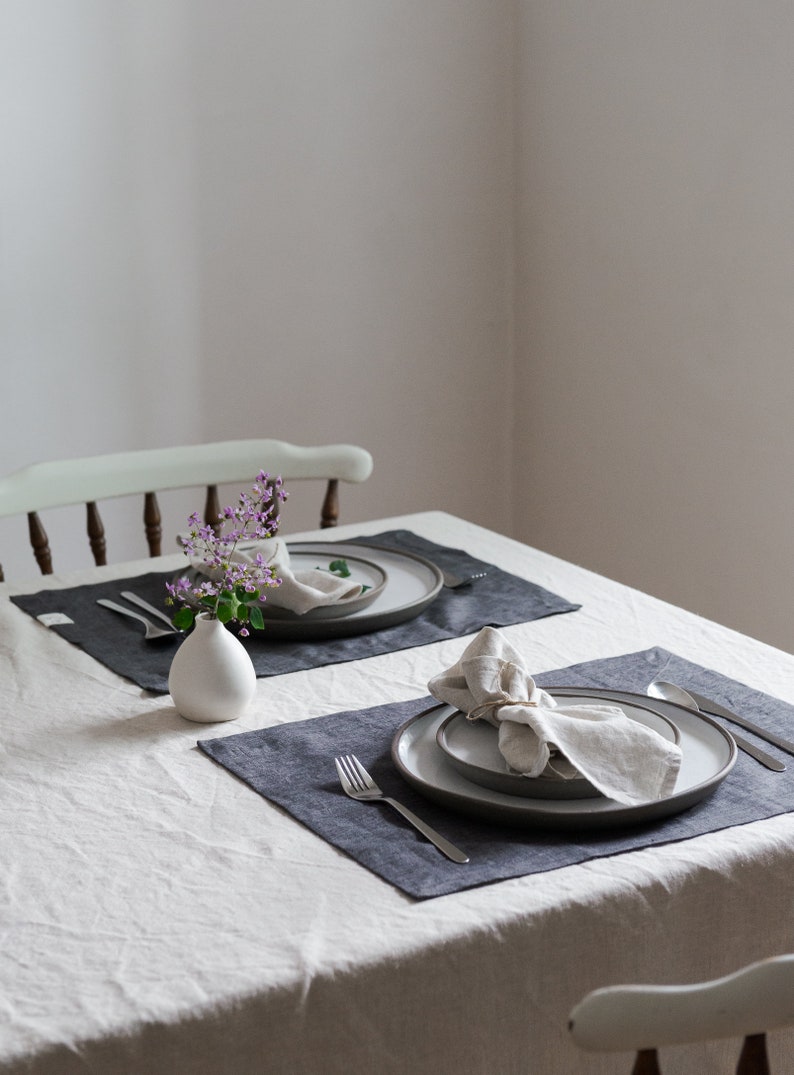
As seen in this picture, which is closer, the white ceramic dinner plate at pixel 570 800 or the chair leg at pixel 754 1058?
the chair leg at pixel 754 1058

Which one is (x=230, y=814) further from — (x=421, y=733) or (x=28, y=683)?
(x=28, y=683)

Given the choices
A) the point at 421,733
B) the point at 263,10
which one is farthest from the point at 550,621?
the point at 263,10

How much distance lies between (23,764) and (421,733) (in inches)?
14.2

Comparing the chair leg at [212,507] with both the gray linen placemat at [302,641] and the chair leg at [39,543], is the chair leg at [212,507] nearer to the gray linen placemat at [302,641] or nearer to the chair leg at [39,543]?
the chair leg at [39,543]

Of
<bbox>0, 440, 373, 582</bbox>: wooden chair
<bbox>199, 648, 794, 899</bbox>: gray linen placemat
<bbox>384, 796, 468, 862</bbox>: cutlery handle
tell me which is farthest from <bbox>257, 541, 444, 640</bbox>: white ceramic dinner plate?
<bbox>384, 796, 468, 862</bbox>: cutlery handle

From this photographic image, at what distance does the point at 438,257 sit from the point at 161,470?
1.41 metres

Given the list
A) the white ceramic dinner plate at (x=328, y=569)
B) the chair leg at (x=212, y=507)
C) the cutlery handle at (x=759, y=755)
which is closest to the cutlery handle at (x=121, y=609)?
the white ceramic dinner plate at (x=328, y=569)

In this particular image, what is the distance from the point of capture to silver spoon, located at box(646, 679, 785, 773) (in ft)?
3.76

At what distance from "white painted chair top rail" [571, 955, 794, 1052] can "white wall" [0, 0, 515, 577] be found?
94.0 inches

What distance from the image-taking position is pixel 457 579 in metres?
1.68

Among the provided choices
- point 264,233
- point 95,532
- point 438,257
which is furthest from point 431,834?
point 438,257

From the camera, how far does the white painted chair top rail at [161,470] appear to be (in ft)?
6.41

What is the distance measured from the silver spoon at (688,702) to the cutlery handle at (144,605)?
559 mm

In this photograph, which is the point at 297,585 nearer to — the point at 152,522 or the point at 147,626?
the point at 147,626
